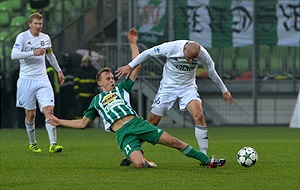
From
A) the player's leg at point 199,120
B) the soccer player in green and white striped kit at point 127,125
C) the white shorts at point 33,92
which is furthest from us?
the white shorts at point 33,92

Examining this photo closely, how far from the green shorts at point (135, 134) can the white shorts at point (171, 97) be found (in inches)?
51.8

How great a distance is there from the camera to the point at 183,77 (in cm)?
1342

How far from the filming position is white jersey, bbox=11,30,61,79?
1562 centimetres

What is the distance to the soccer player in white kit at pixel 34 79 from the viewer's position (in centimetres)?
1586

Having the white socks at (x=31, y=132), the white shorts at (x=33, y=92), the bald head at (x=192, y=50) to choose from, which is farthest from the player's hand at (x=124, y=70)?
the white socks at (x=31, y=132)

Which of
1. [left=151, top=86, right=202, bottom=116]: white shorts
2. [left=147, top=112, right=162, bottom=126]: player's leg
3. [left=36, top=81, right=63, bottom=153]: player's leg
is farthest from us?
[left=36, top=81, right=63, bottom=153]: player's leg

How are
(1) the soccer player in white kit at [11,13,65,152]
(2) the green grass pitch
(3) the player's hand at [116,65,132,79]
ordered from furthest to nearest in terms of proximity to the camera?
1. (1) the soccer player in white kit at [11,13,65,152]
2. (3) the player's hand at [116,65,132,79]
3. (2) the green grass pitch

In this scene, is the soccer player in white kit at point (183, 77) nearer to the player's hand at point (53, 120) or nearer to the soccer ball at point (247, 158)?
the soccer ball at point (247, 158)

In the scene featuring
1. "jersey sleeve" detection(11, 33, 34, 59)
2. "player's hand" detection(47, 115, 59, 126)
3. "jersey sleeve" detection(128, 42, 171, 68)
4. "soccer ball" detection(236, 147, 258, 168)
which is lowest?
"soccer ball" detection(236, 147, 258, 168)

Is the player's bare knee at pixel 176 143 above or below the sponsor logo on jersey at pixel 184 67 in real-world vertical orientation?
below

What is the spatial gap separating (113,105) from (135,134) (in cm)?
49

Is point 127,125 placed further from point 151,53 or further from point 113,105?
point 151,53

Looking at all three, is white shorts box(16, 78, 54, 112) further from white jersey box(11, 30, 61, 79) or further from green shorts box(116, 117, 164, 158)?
Answer: green shorts box(116, 117, 164, 158)

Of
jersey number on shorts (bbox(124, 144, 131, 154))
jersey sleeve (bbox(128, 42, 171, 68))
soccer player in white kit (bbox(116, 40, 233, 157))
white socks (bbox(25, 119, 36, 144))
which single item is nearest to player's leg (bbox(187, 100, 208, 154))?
soccer player in white kit (bbox(116, 40, 233, 157))
